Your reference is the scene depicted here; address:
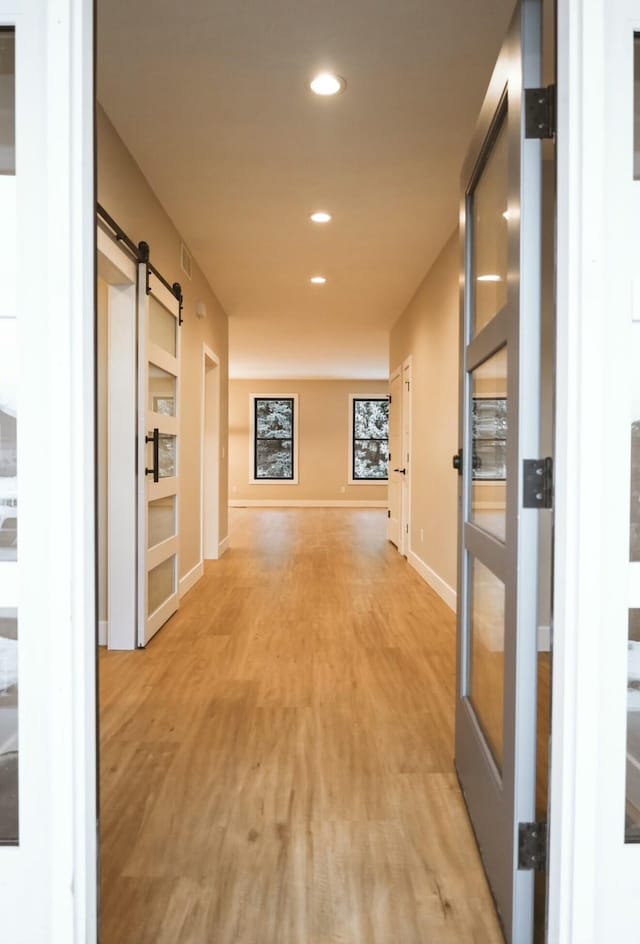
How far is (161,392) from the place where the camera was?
12.6ft

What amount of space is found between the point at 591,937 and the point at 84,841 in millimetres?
919

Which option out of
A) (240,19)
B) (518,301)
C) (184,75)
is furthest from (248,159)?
(518,301)

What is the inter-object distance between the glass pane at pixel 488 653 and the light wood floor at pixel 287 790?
0.33 m

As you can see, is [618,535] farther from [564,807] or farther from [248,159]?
[248,159]

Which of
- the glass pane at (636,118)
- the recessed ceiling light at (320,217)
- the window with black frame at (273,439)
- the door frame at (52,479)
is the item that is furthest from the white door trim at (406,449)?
the window with black frame at (273,439)

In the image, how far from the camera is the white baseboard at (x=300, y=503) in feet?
40.7

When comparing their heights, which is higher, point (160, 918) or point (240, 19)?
point (240, 19)

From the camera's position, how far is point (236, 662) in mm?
3135

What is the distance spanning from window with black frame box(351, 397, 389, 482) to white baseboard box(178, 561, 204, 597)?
7.44m

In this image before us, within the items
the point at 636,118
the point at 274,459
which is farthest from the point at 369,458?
the point at 636,118

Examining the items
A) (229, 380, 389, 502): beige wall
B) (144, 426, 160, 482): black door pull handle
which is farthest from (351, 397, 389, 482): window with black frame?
(144, 426, 160, 482): black door pull handle

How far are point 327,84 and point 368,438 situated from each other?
1001 cm

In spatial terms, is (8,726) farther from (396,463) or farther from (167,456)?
(396,463)

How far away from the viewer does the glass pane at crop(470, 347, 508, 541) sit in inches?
60.3
